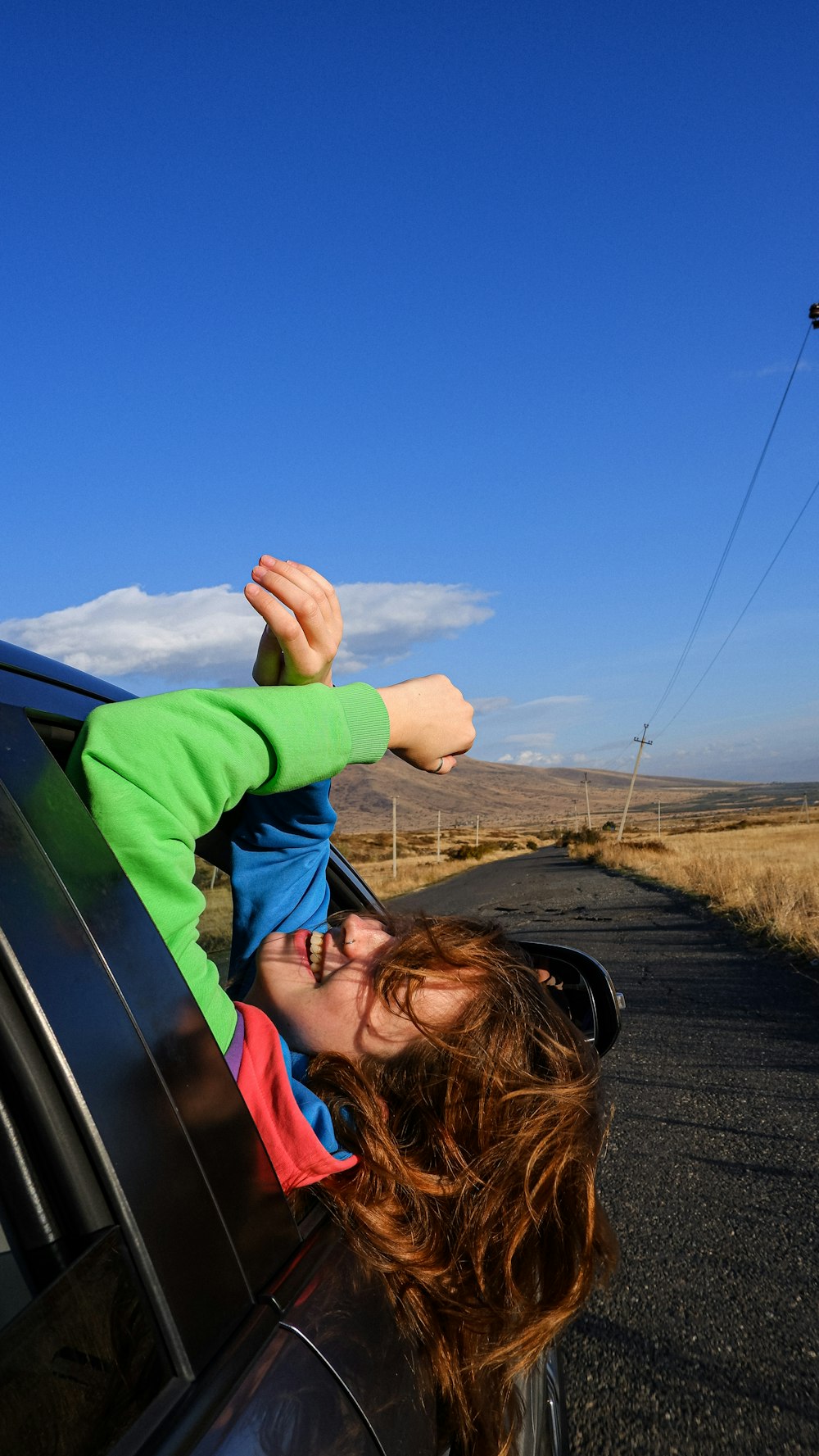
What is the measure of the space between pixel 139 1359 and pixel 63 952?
324 millimetres

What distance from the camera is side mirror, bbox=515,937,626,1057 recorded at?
2168 mm

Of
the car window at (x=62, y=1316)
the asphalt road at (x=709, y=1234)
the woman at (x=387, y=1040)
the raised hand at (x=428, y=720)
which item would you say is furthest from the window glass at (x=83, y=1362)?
the asphalt road at (x=709, y=1234)

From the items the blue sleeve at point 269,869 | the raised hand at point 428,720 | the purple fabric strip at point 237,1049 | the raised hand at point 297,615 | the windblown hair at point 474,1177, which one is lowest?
the windblown hair at point 474,1177

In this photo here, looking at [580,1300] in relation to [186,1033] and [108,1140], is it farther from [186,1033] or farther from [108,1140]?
[108,1140]

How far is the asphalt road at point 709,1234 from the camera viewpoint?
2.39 meters

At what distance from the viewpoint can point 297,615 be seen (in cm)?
125

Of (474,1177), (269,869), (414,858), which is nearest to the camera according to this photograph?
(474,1177)

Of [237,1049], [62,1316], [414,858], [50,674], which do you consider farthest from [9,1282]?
[414,858]

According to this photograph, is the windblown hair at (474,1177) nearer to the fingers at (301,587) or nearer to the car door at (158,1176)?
the car door at (158,1176)

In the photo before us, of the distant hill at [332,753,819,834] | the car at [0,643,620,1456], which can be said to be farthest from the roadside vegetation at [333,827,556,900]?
the distant hill at [332,753,819,834]

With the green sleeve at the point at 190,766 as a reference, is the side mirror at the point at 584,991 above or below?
below

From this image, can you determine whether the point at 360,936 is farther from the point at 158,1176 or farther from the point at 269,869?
the point at 158,1176

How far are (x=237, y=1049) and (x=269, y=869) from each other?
525 millimetres

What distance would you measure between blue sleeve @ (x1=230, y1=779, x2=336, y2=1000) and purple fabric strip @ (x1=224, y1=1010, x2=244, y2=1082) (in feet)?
1.33
